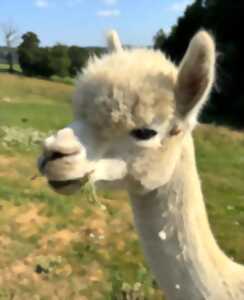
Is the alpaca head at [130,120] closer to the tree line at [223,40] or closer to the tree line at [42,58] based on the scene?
the tree line at [223,40]

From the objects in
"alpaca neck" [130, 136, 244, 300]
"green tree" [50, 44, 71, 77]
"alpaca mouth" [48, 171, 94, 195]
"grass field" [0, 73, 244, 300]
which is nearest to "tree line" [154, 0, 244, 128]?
"green tree" [50, 44, 71, 77]

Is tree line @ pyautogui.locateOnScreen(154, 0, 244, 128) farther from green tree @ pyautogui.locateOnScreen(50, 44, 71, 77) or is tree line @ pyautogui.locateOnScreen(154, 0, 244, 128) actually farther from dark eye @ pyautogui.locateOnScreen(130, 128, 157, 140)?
dark eye @ pyautogui.locateOnScreen(130, 128, 157, 140)

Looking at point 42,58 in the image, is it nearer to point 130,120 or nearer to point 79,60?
A: point 79,60

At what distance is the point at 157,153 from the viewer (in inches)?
111

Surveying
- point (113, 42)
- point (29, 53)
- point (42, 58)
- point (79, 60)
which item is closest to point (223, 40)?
point (42, 58)

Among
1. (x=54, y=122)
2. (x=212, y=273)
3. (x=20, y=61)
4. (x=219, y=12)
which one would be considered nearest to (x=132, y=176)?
(x=212, y=273)

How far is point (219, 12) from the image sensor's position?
1326 inches

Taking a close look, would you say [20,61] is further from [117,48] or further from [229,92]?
[117,48]

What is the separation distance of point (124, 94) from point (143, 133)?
0.19 meters

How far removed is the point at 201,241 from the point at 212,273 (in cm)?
14

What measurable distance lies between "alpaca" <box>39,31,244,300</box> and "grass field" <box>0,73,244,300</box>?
167 cm

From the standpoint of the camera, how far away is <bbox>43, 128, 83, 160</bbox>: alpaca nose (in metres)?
2.56

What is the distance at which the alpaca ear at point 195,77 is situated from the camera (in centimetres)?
261

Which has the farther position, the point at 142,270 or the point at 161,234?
the point at 142,270
